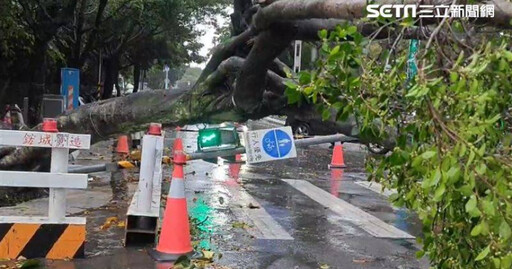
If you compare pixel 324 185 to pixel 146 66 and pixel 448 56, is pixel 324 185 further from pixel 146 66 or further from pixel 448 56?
pixel 146 66

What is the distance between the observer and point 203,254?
6.18 m

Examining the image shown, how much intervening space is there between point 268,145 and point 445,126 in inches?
258

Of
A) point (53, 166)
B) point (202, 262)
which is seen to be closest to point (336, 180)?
point (202, 262)

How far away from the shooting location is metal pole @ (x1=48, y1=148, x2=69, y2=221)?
5496 mm

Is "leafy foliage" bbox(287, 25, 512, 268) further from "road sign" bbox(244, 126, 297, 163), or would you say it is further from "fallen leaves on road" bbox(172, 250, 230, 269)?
"road sign" bbox(244, 126, 297, 163)

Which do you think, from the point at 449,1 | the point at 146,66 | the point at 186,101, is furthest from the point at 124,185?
the point at 146,66

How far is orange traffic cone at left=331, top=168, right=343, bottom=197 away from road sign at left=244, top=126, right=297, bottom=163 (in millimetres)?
2850

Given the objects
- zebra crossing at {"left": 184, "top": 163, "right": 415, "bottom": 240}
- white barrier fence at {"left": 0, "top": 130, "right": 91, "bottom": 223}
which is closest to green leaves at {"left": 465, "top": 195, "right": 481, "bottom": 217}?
white barrier fence at {"left": 0, "top": 130, "right": 91, "bottom": 223}

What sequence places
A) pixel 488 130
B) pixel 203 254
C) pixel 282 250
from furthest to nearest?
pixel 282 250, pixel 203 254, pixel 488 130

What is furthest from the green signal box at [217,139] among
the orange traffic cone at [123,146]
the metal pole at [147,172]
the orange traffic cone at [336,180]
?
the orange traffic cone at [123,146]

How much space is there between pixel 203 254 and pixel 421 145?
13.4ft

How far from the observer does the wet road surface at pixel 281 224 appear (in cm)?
632

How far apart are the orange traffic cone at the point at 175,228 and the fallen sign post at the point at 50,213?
76 cm

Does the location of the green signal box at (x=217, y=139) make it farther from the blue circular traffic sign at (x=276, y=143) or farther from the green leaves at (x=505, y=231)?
the green leaves at (x=505, y=231)
